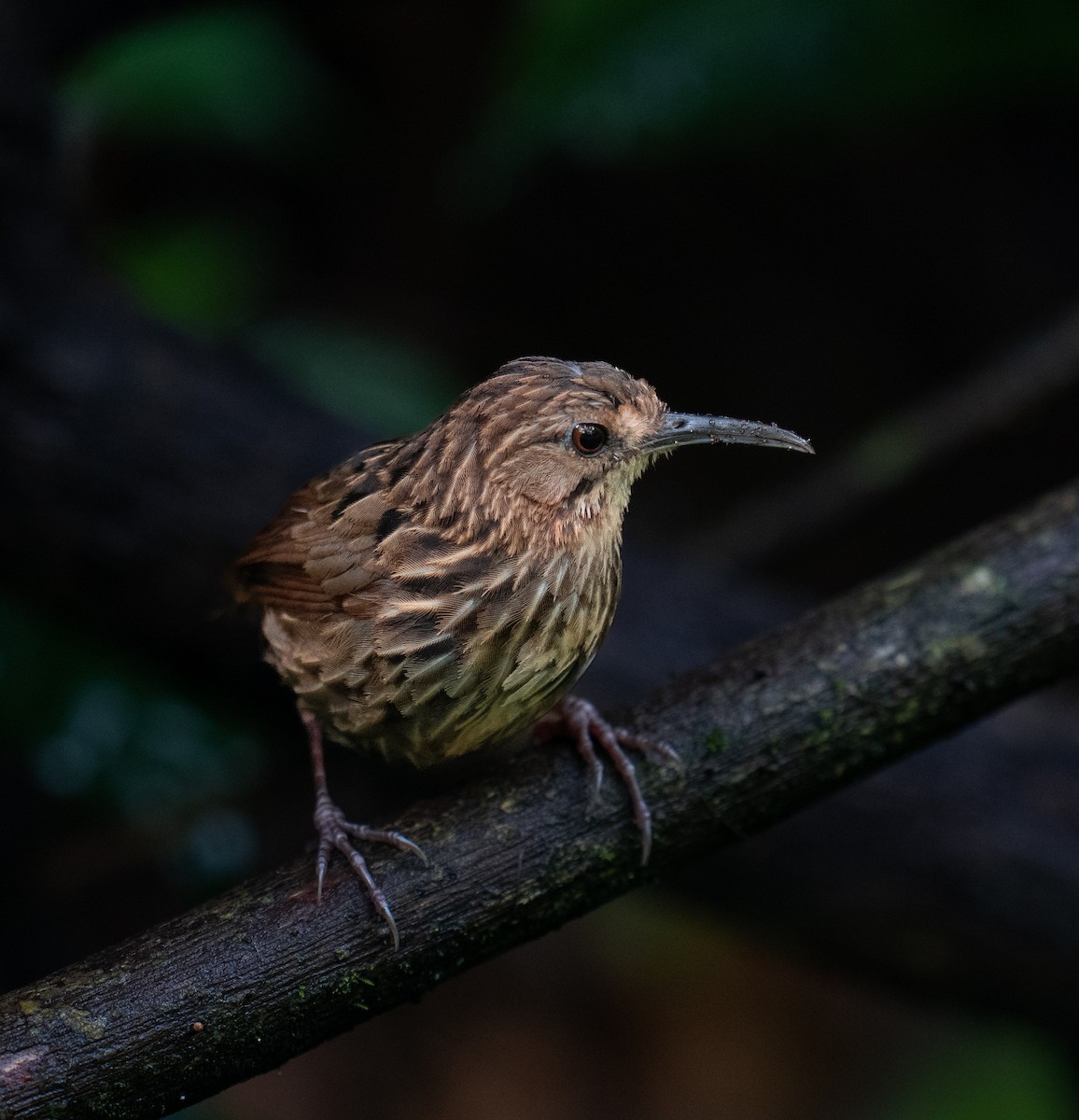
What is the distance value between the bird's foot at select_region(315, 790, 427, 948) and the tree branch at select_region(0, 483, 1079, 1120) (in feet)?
0.09

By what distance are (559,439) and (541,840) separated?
0.83 metres

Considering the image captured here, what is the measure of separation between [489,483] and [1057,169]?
439cm

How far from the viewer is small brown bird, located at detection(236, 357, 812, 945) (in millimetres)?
2602

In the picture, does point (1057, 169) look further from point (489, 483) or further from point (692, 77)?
point (489, 483)

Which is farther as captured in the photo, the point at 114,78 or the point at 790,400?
the point at 790,400

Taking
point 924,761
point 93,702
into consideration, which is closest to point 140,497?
point 93,702

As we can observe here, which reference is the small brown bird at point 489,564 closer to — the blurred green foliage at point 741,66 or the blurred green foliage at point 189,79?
the blurred green foliage at point 741,66

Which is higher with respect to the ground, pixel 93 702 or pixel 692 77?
pixel 692 77

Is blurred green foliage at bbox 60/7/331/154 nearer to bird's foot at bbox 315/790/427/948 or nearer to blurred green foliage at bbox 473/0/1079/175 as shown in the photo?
blurred green foliage at bbox 473/0/1079/175

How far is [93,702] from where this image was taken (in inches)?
170

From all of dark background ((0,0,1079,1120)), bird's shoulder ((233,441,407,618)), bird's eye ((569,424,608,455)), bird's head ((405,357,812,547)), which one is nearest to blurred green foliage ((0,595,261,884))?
dark background ((0,0,1079,1120))

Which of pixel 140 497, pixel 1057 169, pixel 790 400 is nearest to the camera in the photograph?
pixel 140 497

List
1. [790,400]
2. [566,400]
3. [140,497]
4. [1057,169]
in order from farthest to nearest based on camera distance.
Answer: [790,400], [1057,169], [140,497], [566,400]

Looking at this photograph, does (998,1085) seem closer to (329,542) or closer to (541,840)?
(541,840)
